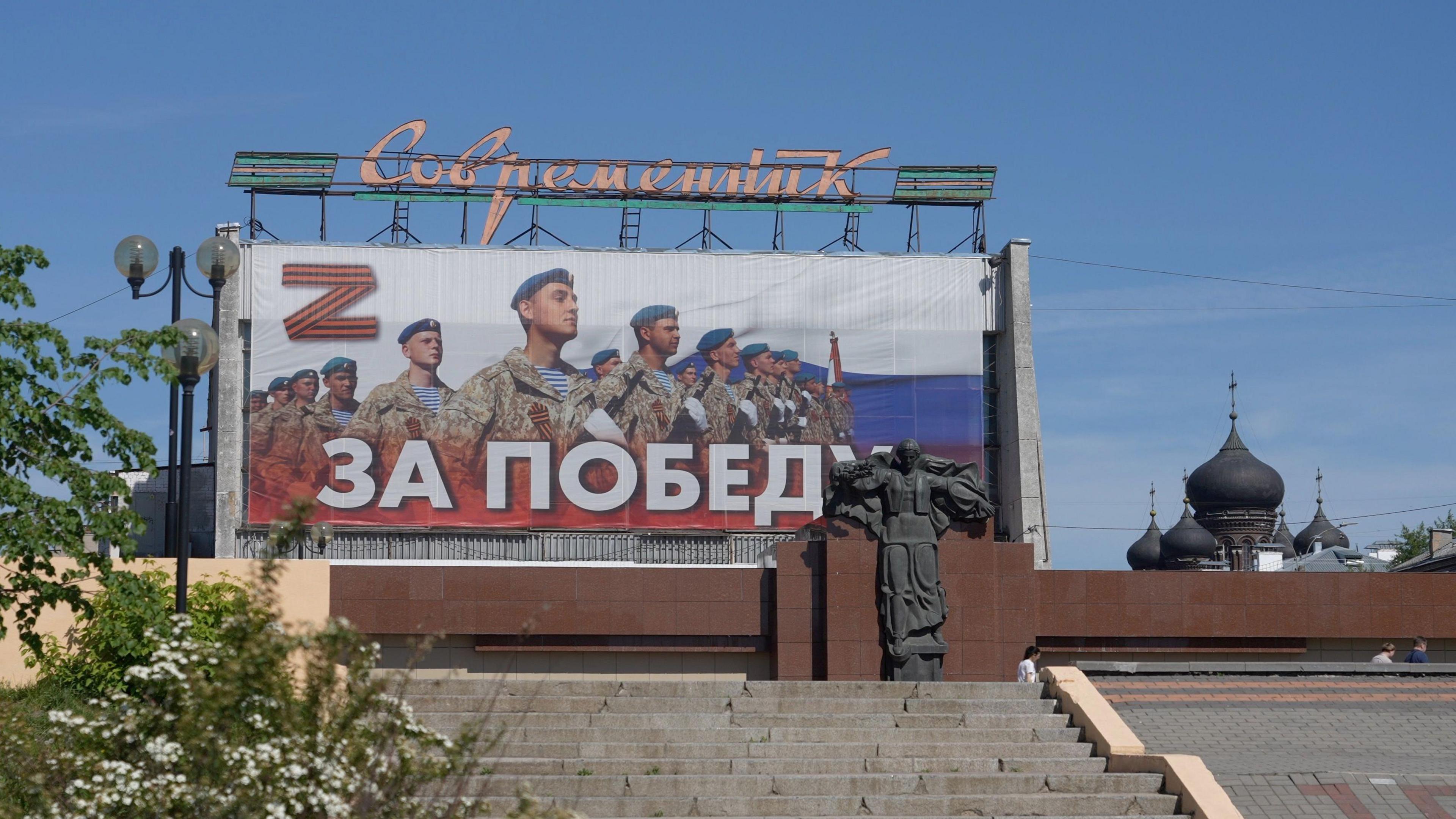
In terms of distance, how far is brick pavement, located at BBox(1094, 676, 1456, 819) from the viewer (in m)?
16.0

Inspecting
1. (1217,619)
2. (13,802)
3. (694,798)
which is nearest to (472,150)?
(1217,619)

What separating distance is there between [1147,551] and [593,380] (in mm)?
47964

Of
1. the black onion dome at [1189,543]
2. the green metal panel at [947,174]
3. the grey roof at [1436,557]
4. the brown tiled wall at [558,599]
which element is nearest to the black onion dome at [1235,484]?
the black onion dome at [1189,543]

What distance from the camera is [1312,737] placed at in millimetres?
18906

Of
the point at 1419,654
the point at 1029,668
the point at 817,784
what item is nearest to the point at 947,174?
the point at 1419,654

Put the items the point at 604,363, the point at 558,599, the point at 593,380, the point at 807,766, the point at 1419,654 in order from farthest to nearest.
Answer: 1. the point at 604,363
2. the point at 593,380
3. the point at 558,599
4. the point at 1419,654
5. the point at 807,766

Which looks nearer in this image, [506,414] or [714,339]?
[506,414]

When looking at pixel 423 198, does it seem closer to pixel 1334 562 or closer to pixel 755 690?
pixel 755 690

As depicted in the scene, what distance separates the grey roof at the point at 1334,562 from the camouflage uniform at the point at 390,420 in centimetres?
3701

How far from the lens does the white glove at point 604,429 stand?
42.0 meters

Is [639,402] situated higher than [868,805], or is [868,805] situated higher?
[639,402]

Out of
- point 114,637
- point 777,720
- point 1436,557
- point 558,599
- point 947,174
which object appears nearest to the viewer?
point 114,637

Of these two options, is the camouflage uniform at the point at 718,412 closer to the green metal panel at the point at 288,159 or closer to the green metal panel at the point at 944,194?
the green metal panel at the point at 944,194

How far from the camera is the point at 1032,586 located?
23.8 meters
